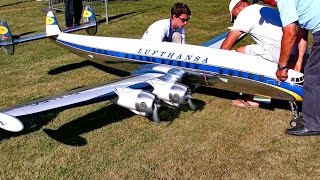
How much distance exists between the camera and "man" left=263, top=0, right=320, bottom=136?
834cm

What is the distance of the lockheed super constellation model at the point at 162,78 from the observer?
31.3 ft

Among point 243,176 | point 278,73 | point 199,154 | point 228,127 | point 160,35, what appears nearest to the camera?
point 243,176

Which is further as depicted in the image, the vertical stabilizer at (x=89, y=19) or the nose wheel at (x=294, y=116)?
the vertical stabilizer at (x=89, y=19)

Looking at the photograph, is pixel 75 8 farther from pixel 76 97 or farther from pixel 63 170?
pixel 63 170

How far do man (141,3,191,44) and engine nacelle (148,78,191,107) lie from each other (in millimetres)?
2901

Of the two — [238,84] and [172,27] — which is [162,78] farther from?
[172,27]

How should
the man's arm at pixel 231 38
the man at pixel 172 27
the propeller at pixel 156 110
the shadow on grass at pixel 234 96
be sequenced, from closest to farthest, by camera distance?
the propeller at pixel 156 110 → the man's arm at pixel 231 38 → the shadow on grass at pixel 234 96 → the man at pixel 172 27

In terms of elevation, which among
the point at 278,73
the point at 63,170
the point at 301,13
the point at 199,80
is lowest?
the point at 63,170

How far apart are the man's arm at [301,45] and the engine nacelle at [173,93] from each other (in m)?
3.06

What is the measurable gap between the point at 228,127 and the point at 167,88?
1936 millimetres

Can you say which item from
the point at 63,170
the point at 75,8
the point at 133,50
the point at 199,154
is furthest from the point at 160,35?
the point at 75,8

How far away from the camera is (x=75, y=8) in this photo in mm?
23375

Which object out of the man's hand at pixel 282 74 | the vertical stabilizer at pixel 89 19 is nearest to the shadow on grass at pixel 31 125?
the man's hand at pixel 282 74

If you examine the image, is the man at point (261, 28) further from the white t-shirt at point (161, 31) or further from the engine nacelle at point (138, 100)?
the engine nacelle at point (138, 100)
